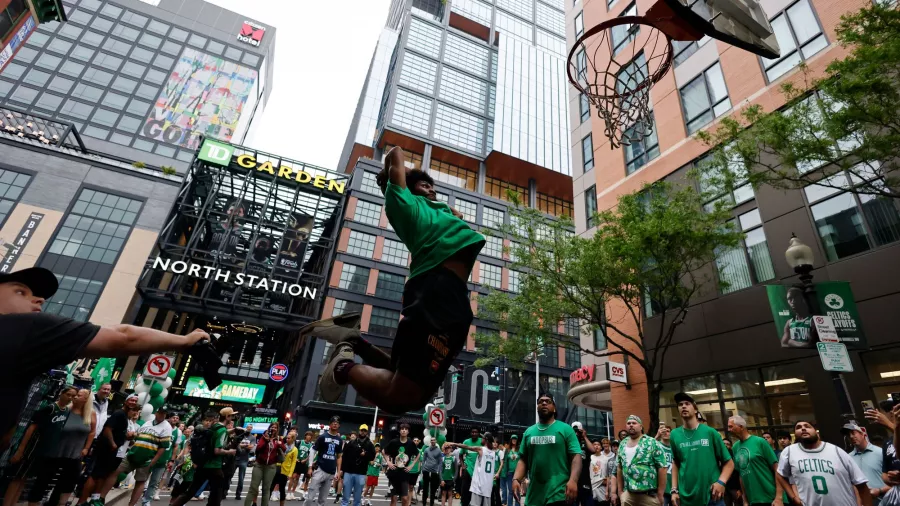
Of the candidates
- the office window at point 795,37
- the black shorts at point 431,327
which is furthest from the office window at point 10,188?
the office window at point 795,37

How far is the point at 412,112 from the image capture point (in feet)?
170

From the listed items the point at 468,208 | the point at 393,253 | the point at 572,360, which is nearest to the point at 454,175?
the point at 468,208

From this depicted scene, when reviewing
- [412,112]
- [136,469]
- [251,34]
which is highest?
[251,34]

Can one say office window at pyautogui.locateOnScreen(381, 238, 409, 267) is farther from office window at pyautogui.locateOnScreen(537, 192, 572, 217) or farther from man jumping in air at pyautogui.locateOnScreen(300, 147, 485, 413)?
man jumping in air at pyautogui.locateOnScreen(300, 147, 485, 413)

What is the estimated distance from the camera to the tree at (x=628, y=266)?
43.3 ft

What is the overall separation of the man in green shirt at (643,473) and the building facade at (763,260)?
5.10m

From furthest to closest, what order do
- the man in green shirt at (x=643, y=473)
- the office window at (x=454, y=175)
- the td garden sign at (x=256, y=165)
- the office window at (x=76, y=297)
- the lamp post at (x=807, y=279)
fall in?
the office window at (x=454, y=175) → the td garden sign at (x=256, y=165) → the office window at (x=76, y=297) → the lamp post at (x=807, y=279) → the man in green shirt at (x=643, y=473)

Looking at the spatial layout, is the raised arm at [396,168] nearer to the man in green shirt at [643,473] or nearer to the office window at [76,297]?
the man in green shirt at [643,473]

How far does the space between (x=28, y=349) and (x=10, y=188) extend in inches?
1906

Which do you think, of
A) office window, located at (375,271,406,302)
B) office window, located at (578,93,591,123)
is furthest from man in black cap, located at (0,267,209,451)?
office window, located at (375,271,406,302)

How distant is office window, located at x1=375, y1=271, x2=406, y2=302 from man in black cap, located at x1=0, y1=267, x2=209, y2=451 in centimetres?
3803

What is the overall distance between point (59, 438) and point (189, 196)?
39.3 m

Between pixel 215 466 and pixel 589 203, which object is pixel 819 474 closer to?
pixel 215 466

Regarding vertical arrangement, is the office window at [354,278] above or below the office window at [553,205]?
below
